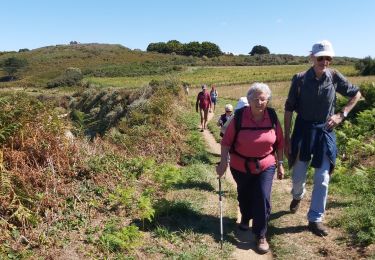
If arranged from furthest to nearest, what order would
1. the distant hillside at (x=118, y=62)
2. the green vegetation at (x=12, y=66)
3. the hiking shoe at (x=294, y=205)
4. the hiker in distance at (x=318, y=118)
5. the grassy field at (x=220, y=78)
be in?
1. the green vegetation at (x=12, y=66)
2. the distant hillside at (x=118, y=62)
3. the grassy field at (x=220, y=78)
4. the hiking shoe at (x=294, y=205)
5. the hiker in distance at (x=318, y=118)

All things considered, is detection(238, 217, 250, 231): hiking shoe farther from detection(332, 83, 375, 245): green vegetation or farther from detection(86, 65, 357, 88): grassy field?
detection(86, 65, 357, 88): grassy field

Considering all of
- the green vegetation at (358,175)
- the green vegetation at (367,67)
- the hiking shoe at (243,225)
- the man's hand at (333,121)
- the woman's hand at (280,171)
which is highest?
the green vegetation at (367,67)

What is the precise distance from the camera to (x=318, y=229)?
20.5 feet

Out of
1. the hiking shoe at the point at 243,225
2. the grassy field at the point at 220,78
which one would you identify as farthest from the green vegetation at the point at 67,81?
the hiking shoe at the point at 243,225

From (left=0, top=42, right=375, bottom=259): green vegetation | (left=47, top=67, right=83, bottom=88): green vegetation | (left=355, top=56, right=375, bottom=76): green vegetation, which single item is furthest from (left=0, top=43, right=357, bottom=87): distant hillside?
(left=0, top=42, right=375, bottom=259): green vegetation

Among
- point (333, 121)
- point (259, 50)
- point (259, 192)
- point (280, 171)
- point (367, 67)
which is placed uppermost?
point (259, 50)

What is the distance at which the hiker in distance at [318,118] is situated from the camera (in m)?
6.09

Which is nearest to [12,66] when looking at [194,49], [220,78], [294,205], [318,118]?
[194,49]

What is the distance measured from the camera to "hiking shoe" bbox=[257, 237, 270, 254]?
5.91 meters

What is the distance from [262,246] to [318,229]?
0.95 meters

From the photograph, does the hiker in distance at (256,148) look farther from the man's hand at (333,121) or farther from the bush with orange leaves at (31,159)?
the bush with orange leaves at (31,159)

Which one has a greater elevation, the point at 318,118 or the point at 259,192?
the point at 318,118

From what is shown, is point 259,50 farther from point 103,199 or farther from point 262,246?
point 262,246

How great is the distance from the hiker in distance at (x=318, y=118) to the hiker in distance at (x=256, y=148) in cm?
49
